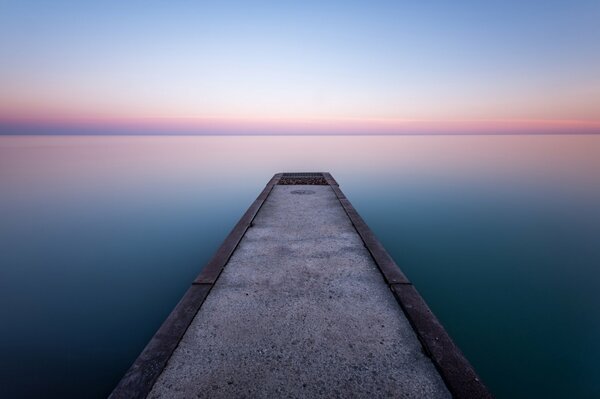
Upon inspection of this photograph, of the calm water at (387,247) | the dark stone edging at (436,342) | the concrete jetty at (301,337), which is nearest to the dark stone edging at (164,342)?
the concrete jetty at (301,337)

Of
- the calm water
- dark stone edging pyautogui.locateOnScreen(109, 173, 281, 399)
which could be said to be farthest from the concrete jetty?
the calm water

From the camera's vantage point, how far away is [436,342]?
12.0 ft

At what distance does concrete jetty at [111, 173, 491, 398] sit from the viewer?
3100 mm

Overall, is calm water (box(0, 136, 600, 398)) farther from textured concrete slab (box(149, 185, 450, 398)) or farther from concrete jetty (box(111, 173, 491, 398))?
textured concrete slab (box(149, 185, 450, 398))

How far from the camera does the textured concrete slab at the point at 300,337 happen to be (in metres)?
3.10

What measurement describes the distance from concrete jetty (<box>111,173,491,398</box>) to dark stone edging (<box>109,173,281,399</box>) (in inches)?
0.5

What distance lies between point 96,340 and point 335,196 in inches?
358

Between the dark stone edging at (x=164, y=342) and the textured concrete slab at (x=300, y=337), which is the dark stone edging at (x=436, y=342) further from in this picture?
the dark stone edging at (x=164, y=342)

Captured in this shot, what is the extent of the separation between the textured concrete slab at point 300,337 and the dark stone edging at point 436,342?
10 centimetres

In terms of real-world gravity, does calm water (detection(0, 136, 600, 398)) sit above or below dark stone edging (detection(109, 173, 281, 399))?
below

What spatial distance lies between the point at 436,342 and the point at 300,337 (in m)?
1.65

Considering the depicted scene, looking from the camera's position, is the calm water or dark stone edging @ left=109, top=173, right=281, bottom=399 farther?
the calm water

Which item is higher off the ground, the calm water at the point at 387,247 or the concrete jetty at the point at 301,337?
the concrete jetty at the point at 301,337

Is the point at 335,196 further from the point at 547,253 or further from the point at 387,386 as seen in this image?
the point at 387,386
